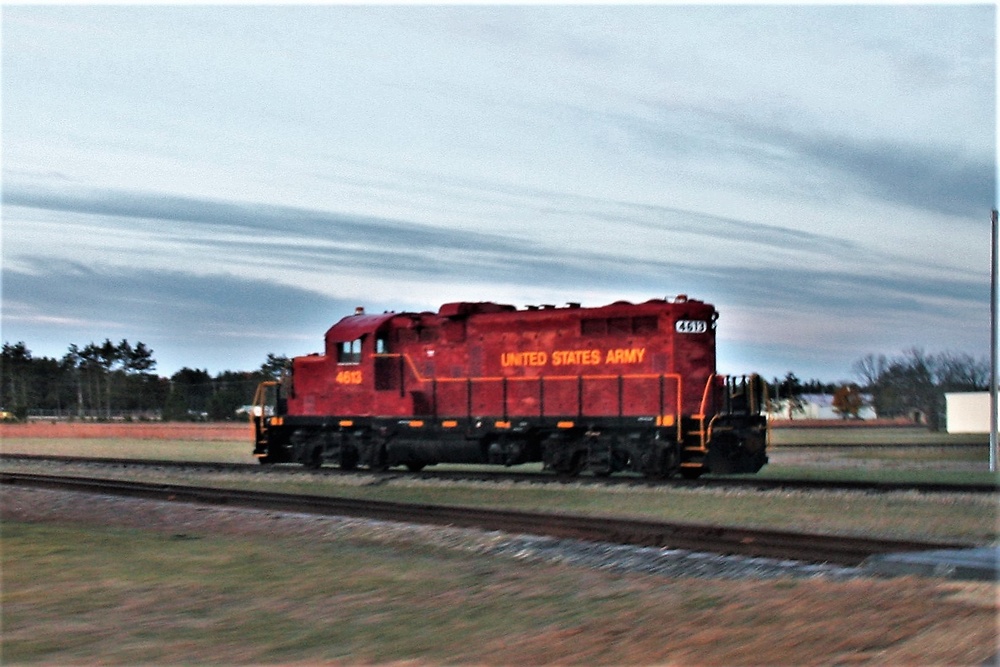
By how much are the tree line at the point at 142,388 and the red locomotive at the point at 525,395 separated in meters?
59.3

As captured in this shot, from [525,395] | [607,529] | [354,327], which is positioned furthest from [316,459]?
[607,529]

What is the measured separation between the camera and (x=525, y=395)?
2467 cm

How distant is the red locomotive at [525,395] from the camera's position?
22922 mm

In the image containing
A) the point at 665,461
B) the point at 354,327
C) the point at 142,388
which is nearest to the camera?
the point at 665,461

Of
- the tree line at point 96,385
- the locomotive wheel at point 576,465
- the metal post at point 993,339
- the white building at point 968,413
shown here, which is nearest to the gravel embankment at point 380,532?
the locomotive wheel at point 576,465

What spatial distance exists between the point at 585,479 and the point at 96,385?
87.1m

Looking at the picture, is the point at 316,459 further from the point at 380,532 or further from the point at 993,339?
the point at 993,339

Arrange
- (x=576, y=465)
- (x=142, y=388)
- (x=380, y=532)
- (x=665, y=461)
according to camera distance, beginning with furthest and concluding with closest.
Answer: (x=142, y=388) < (x=576, y=465) < (x=665, y=461) < (x=380, y=532)

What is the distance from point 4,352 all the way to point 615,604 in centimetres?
10795

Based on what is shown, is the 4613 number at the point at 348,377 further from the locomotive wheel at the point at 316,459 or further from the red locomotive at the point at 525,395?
the locomotive wheel at the point at 316,459

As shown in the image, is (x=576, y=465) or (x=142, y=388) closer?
(x=576, y=465)

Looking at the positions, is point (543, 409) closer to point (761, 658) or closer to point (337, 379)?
point (337, 379)

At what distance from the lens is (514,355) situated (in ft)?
81.5

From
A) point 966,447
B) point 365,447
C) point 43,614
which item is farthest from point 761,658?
point 966,447
